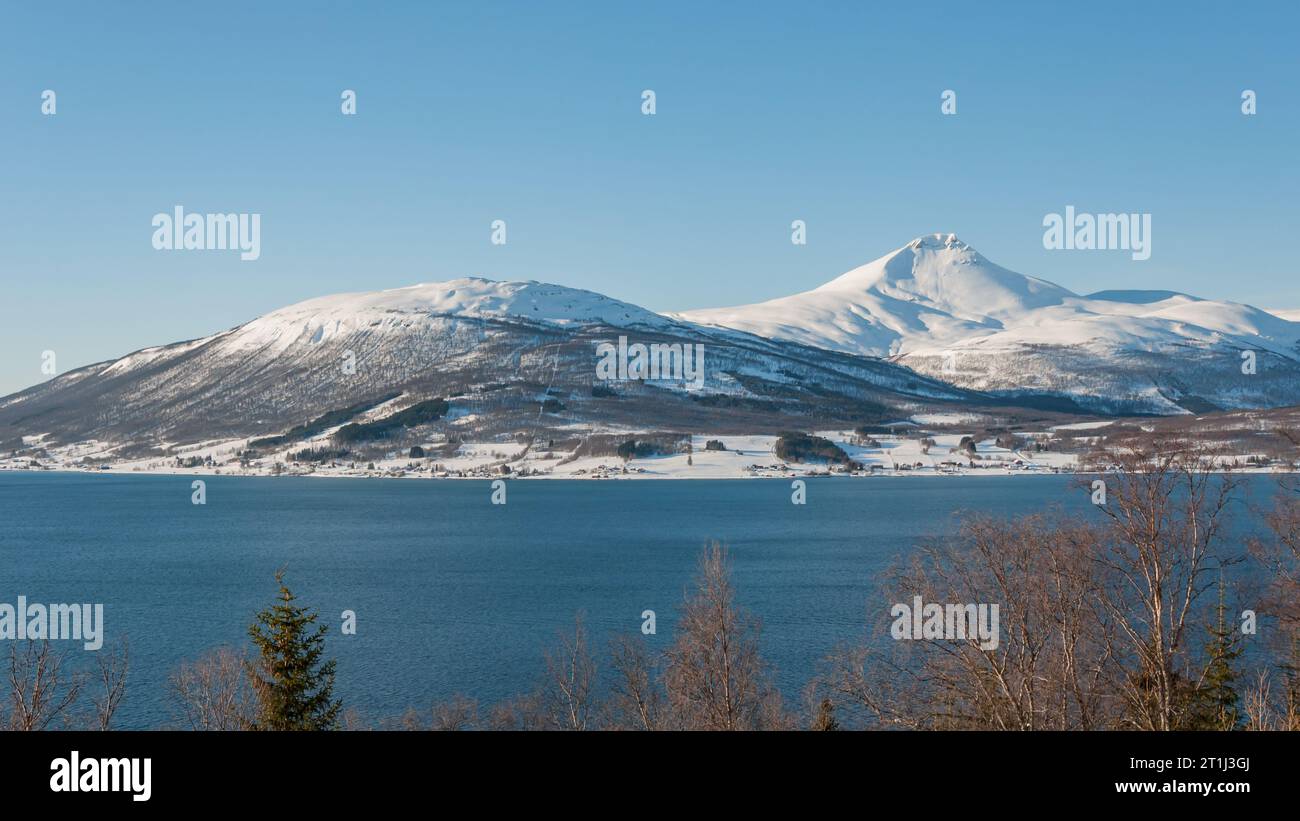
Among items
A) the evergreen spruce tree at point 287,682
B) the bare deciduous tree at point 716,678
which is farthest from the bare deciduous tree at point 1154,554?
the evergreen spruce tree at point 287,682

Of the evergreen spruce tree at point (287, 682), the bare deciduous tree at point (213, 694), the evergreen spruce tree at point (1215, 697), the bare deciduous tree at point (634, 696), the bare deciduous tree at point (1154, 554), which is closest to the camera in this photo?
the bare deciduous tree at point (1154, 554)

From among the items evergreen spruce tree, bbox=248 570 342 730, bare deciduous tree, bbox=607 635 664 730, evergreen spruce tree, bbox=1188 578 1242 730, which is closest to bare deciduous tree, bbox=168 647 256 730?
evergreen spruce tree, bbox=248 570 342 730

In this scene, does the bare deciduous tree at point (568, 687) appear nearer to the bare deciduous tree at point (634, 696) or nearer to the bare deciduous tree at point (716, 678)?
the bare deciduous tree at point (634, 696)

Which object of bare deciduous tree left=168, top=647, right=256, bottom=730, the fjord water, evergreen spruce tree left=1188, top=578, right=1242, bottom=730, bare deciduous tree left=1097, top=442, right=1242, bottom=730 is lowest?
the fjord water

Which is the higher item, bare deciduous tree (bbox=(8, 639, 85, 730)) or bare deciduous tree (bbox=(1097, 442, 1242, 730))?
bare deciduous tree (bbox=(1097, 442, 1242, 730))

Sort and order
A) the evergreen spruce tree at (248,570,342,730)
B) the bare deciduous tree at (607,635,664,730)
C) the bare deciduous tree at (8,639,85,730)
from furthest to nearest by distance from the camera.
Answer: the bare deciduous tree at (8,639,85,730), the bare deciduous tree at (607,635,664,730), the evergreen spruce tree at (248,570,342,730)

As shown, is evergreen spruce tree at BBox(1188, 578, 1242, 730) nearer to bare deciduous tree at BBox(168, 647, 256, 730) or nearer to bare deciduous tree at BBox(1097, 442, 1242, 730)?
bare deciduous tree at BBox(1097, 442, 1242, 730)

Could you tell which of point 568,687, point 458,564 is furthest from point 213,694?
point 458,564
